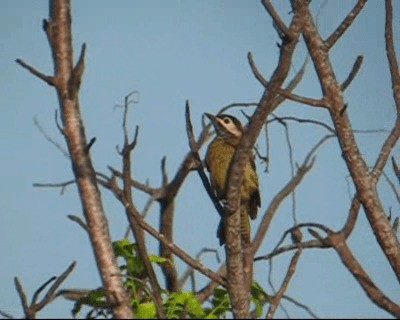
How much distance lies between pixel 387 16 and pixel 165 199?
397 cm

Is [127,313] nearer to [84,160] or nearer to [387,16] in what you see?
[84,160]

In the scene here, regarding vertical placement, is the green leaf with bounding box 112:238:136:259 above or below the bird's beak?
below

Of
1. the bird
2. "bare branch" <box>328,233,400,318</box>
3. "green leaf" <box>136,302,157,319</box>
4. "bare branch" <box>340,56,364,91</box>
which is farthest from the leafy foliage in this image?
the bird

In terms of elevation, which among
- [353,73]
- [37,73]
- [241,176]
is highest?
[353,73]

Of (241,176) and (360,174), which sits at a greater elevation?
(360,174)

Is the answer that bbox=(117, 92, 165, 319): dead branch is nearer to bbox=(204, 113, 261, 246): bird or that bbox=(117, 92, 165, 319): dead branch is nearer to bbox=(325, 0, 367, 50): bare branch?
bbox=(325, 0, 367, 50): bare branch

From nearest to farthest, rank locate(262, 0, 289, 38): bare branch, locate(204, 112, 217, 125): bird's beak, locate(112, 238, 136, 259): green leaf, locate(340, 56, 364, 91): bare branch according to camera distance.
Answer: locate(262, 0, 289, 38): bare branch
locate(112, 238, 136, 259): green leaf
locate(340, 56, 364, 91): bare branch
locate(204, 112, 217, 125): bird's beak

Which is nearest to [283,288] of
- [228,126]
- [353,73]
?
[353,73]

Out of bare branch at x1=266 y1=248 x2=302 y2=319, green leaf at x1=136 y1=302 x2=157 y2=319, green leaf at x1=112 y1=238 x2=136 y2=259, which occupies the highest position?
green leaf at x1=112 y1=238 x2=136 y2=259

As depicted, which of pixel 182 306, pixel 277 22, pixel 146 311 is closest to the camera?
pixel 146 311

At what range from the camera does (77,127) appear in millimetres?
3871

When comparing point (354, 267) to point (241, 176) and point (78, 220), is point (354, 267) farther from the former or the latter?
point (78, 220)

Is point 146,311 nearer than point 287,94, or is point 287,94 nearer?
point 146,311

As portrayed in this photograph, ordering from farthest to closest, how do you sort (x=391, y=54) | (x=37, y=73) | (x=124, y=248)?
(x=391, y=54) → (x=124, y=248) → (x=37, y=73)
